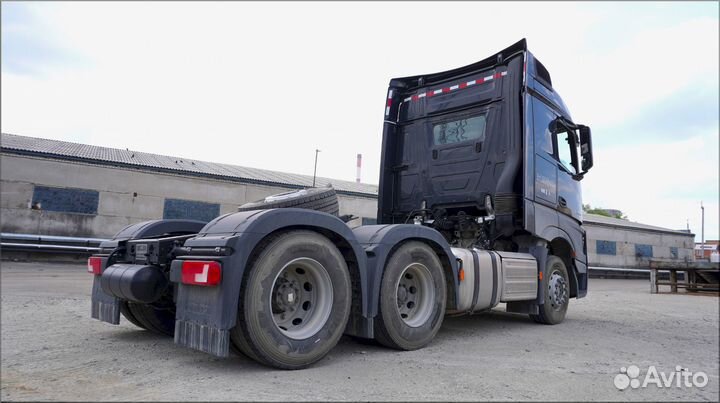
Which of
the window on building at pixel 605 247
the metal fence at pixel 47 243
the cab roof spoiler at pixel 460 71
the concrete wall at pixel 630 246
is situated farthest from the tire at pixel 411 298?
the window on building at pixel 605 247

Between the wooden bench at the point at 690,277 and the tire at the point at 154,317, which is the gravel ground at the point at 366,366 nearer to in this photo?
the tire at the point at 154,317

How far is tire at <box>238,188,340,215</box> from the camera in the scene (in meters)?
4.58

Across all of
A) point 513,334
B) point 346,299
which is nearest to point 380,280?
point 346,299

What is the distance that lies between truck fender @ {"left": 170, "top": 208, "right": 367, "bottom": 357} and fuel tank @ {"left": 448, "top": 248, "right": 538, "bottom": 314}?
2170 mm

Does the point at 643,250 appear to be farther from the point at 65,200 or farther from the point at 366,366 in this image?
the point at 366,366

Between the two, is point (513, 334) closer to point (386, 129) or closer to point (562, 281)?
point (562, 281)

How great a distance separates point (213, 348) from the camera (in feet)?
10.9

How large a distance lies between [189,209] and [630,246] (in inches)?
1194

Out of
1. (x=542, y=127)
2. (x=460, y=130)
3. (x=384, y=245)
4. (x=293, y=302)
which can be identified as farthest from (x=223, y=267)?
(x=542, y=127)

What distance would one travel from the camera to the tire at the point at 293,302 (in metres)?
3.47

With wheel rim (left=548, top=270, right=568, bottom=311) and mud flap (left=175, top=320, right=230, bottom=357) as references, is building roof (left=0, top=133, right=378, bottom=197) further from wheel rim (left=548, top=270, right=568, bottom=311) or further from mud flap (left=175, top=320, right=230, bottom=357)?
mud flap (left=175, top=320, right=230, bottom=357)

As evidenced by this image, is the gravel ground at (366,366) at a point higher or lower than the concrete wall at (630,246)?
lower

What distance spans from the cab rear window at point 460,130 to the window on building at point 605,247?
29241 millimetres

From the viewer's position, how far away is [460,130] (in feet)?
23.2
